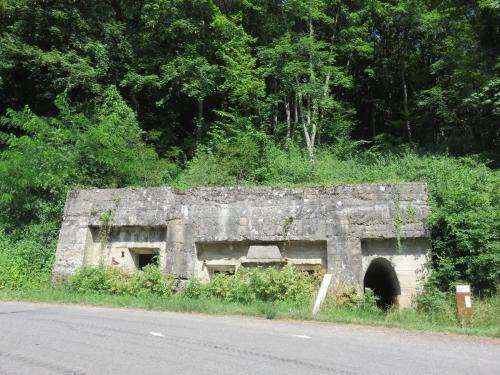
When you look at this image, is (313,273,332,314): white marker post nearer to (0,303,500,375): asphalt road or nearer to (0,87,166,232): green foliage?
(0,303,500,375): asphalt road

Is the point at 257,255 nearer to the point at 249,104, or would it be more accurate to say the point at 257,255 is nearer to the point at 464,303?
the point at 464,303

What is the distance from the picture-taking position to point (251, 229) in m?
11.9

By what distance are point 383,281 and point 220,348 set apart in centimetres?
892

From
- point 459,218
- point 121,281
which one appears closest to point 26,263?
point 121,281

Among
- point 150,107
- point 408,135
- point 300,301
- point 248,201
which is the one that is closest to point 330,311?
point 300,301

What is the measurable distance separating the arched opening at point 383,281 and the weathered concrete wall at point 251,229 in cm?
33

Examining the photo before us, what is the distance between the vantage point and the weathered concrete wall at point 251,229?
1127cm

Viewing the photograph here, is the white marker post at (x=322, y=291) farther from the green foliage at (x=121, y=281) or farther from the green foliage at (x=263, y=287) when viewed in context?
the green foliage at (x=121, y=281)

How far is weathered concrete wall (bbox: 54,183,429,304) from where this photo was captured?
11266mm

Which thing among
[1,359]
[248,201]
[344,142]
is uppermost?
[344,142]

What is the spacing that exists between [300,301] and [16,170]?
1047 centimetres

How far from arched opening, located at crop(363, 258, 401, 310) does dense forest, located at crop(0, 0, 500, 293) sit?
1119mm

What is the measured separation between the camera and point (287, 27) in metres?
24.4

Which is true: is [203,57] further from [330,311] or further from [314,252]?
[330,311]
